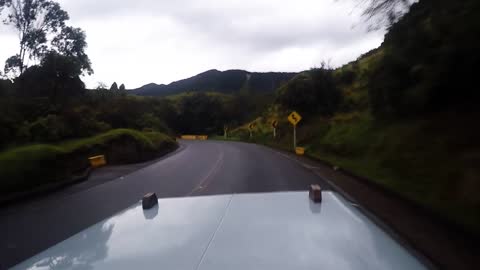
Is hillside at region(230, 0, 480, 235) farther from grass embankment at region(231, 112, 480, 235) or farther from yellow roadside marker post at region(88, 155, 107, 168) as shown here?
yellow roadside marker post at region(88, 155, 107, 168)

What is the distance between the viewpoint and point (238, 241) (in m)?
2.61

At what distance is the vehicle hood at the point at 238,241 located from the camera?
7.56ft

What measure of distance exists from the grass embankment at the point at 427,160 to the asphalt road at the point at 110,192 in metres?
2.80

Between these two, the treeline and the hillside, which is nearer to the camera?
the hillside

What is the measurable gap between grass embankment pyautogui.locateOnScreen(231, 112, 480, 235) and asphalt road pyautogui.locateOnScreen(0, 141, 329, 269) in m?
2.80

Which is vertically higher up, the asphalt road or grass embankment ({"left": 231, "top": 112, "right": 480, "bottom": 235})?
grass embankment ({"left": 231, "top": 112, "right": 480, "bottom": 235})

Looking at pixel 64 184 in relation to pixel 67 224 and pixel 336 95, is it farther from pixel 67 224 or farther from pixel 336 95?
pixel 336 95

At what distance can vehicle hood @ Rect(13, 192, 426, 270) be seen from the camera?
7.56 feet

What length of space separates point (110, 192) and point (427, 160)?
1135 centimetres

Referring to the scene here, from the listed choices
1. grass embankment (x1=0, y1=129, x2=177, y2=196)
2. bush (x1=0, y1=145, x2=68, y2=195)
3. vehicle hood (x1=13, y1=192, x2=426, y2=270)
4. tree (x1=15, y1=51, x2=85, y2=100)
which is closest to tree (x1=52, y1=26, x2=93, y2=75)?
tree (x1=15, y1=51, x2=85, y2=100)

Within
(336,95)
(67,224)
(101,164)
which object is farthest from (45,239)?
(336,95)

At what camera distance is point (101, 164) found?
2434 centimetres

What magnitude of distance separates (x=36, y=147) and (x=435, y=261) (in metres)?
15.7

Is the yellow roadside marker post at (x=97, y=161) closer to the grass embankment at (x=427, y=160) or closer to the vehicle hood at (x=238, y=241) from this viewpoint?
the grass embankment at (x=427, y=160)
